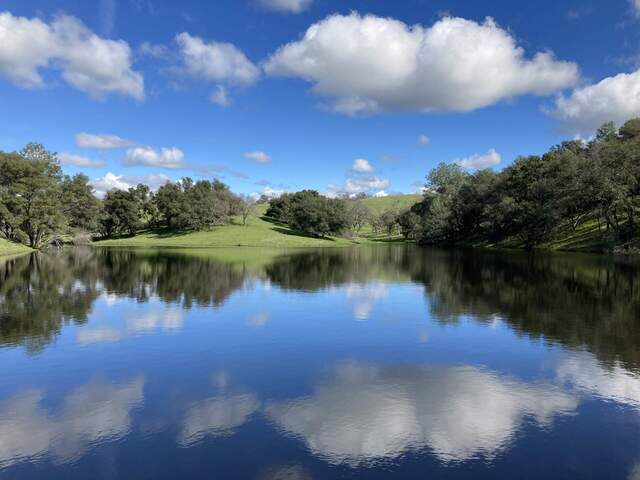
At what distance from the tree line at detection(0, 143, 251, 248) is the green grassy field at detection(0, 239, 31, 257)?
307cm

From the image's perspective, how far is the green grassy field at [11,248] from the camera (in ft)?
229

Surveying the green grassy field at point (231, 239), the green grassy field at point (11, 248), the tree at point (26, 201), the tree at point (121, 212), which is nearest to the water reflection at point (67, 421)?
the green grassy field at point (11, 248)

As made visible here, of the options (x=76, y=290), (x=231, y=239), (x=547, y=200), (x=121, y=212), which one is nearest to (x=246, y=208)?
(x=231, y=239)

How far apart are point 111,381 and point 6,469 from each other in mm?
4797

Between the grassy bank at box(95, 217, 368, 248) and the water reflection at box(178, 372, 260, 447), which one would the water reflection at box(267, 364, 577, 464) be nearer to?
the water reflection at box(178, 372, 260, 447)

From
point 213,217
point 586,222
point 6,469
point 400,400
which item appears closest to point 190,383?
point 6,469

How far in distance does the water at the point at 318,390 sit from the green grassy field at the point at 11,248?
52748 mm

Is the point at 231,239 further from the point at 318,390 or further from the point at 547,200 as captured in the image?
the point at 318,390

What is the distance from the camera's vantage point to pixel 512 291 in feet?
108

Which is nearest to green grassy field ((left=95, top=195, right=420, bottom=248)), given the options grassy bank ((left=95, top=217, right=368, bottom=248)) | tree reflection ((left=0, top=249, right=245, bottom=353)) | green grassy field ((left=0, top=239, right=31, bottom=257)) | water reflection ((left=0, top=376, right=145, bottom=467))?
grassy bank ((left=95, top=217, right=368, bottom=248))

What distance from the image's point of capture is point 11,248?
2867 inches

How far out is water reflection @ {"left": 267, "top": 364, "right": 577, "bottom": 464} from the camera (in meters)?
9.53

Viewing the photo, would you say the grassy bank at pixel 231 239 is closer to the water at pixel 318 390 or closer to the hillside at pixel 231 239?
the hillside at pixel 231 239

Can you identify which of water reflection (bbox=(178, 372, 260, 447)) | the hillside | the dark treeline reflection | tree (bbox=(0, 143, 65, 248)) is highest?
tree (bbox=(0, 143, 65, 248))
